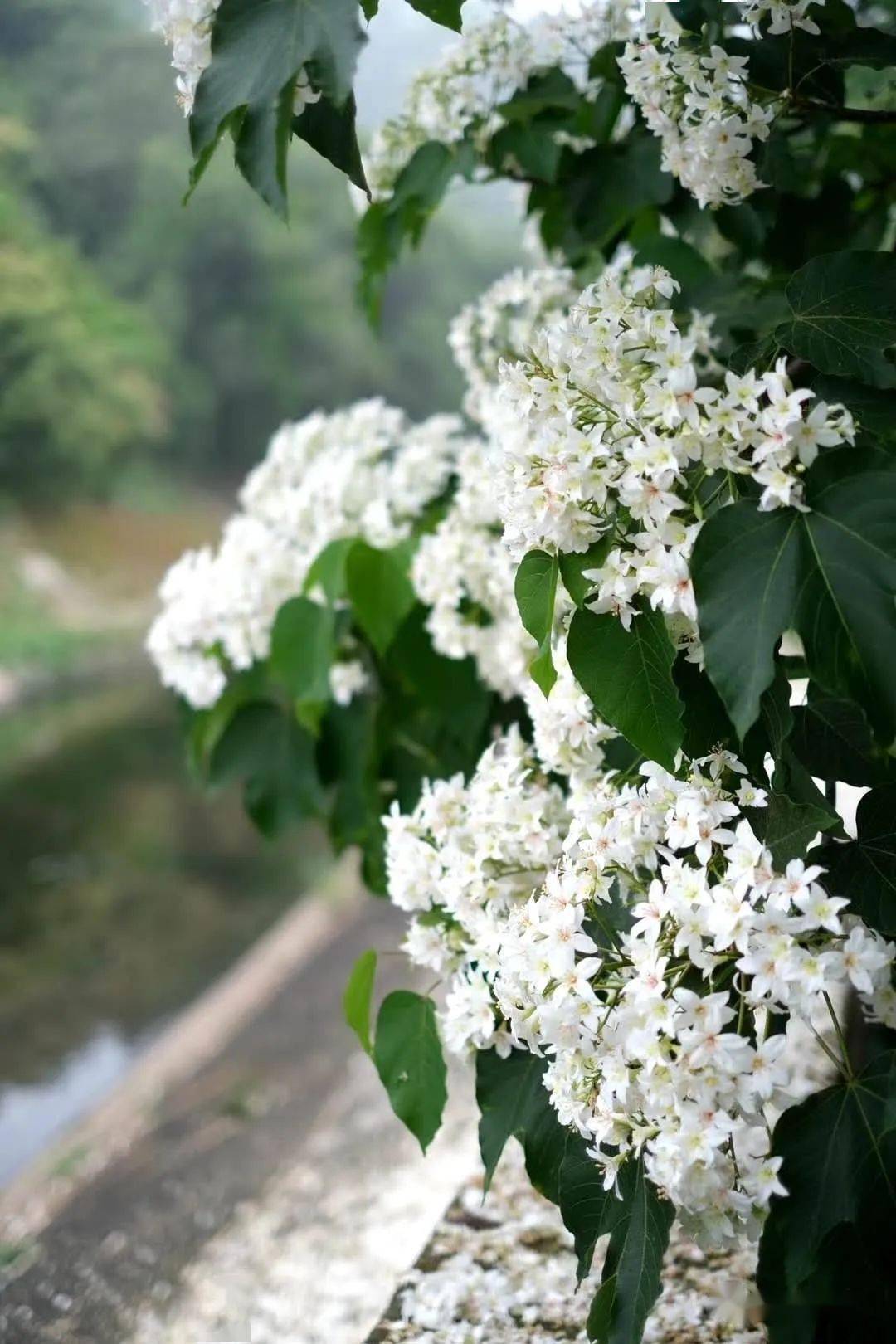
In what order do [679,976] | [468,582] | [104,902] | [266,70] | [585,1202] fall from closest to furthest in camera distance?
[266,70], [679,976], [585,1202], [468,582], [104,902]

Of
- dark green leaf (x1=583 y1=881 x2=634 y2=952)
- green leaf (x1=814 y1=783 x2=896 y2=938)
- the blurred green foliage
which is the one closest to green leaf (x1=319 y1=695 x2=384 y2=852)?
dark green leaf (x1=583 y1=881 x2=634 y2=952)

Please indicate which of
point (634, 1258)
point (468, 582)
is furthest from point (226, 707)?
point (634, 1258)

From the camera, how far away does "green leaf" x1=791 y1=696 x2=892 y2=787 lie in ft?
3.16

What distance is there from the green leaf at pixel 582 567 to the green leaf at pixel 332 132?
0.26 m

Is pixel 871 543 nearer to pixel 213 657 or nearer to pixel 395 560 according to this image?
pixel 395 560

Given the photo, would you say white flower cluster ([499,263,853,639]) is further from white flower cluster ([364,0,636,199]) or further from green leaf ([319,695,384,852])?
green leaf ([319,695,384,852])

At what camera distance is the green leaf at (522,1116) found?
3.42 ft

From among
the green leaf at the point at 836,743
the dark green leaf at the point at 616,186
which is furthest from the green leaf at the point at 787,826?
the dark green leaf at the point at 616,186

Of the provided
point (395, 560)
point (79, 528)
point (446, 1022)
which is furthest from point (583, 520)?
point (79, 528)

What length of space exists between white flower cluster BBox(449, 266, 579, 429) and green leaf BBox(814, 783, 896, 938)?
2.94 feet

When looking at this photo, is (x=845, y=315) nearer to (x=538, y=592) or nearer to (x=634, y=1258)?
(x=538, y=592)

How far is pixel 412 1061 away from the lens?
114 centimetres

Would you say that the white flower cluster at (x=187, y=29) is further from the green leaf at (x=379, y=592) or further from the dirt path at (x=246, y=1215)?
the dirt path at (x=246, y=1215)

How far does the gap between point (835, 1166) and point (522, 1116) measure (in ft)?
0.82
